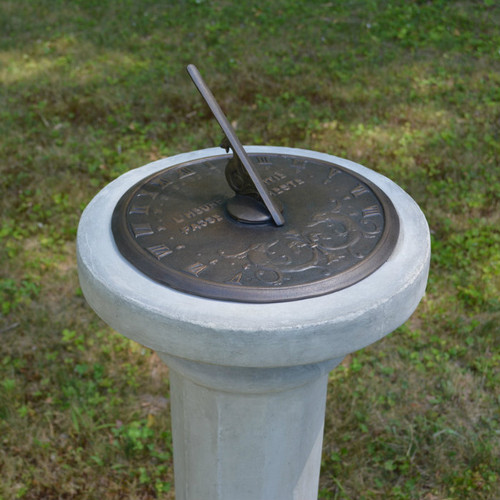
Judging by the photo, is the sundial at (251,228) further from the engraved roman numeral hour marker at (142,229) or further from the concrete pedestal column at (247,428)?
the concrete pedestal column at (247,428)

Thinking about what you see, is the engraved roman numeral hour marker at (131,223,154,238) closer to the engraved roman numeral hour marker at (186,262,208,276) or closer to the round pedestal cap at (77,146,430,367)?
the round pedestal cap at (77,146,430,367)

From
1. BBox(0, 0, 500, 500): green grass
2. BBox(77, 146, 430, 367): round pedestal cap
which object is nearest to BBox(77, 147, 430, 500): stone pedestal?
BBox(77, 146, 430, 367): round pedestal cap

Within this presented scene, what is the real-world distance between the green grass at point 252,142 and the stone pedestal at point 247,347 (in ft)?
2.65

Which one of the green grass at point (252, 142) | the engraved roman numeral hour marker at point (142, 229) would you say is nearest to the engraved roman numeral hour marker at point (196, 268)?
the engraved roman numeral hour marker at point (142, 229)

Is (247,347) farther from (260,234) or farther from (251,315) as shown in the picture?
(260,234)

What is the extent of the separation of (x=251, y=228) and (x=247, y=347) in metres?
0.47

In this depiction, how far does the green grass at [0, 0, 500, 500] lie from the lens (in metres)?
2.84

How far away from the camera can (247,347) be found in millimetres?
1518

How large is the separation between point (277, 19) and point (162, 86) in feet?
7.02

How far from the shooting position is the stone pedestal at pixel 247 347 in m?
1.53

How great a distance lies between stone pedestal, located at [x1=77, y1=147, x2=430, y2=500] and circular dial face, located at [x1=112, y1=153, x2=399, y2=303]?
4cm

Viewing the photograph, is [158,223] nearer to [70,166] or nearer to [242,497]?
[242,497]

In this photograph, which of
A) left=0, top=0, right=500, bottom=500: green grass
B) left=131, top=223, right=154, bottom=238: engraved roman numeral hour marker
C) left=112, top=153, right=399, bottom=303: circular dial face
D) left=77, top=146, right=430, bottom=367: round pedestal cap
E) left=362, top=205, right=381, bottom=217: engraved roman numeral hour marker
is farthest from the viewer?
left=0, top=0, right=500, bottom=500: green grass

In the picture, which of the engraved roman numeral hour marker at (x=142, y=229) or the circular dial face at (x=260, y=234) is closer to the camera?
the circular dial face at (x=260, y=234)
